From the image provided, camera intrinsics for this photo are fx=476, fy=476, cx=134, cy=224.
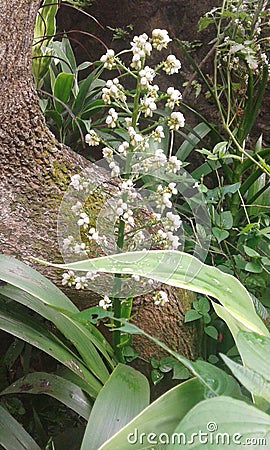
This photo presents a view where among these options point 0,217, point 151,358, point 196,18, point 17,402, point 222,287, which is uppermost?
point 196,18

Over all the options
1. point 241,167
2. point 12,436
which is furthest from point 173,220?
point 241,167

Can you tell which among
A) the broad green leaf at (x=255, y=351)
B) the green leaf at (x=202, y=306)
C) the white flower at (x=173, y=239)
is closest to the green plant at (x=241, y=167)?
the green leaf at (x=202, y=306)

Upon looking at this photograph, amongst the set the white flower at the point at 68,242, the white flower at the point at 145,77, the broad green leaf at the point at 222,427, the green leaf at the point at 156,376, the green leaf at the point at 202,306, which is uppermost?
the white flower at the point at 145,77

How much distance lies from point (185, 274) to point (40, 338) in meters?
0.31

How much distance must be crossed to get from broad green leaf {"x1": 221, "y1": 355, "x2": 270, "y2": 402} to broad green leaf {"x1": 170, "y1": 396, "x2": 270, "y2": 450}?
0.02 m

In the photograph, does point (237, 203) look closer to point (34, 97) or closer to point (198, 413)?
point (34, 97)

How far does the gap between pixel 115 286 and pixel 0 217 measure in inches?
10.9

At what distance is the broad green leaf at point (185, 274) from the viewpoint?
64 centimetres

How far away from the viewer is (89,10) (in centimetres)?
202

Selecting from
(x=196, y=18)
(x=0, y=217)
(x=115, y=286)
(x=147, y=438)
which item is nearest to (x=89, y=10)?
(x=196, y=18)

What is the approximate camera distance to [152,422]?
1.71ft

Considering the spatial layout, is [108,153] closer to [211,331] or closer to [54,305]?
[54,305]

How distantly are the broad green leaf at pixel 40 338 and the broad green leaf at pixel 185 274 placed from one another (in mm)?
229

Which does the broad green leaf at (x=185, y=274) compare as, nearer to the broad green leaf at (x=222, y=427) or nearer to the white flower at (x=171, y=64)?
the broad green leaf at (x=222, y=427)
